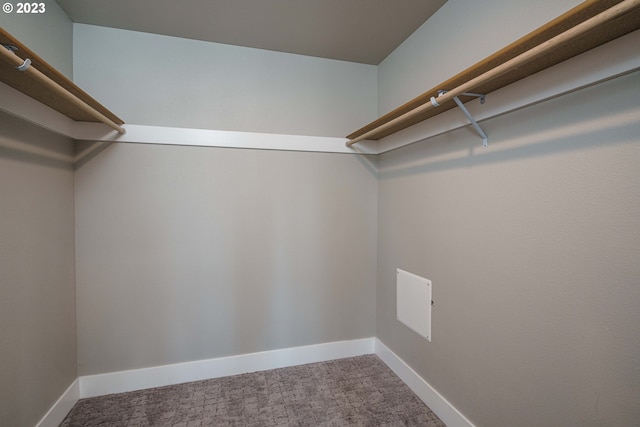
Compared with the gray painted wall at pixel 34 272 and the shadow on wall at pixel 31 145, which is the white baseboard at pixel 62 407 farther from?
the shadow on wall at pixel 31 145

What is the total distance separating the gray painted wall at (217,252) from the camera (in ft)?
6.25

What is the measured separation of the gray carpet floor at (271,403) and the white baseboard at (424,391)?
0.13 feet

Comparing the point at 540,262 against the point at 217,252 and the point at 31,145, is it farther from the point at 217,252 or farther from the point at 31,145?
the point at 31,145

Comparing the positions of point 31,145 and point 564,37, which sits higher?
point 564,37

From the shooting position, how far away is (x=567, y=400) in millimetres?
1037

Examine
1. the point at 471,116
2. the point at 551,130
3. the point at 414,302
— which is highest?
the point at 471,116

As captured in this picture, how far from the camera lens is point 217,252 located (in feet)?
6.89

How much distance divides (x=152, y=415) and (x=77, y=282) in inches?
39.7

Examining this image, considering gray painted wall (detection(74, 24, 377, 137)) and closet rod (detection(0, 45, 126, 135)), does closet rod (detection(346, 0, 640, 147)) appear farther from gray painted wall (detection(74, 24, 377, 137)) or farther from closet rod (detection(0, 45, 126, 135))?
closet rod (detection(0, 45, 126, 135))

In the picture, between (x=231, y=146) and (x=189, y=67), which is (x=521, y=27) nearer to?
(x=231, y=146)

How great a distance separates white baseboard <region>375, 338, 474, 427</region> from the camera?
Result: 1558 millimetres

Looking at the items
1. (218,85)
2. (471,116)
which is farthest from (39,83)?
(471,116)

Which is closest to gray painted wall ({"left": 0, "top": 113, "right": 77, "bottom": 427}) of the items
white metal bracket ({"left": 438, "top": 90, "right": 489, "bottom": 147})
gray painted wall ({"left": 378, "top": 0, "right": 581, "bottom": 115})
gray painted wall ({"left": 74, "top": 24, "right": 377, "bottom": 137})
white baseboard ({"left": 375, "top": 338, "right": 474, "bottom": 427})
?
gray painted wall ({"left": 74, "top": 24, "right": 377, "bottom": 137})

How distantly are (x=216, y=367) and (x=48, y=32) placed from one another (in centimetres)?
241
